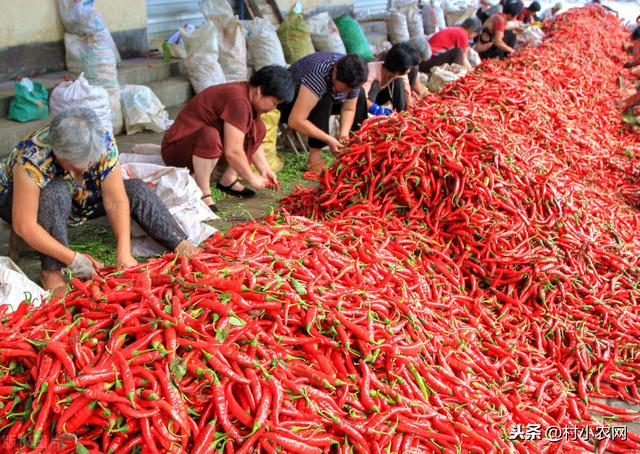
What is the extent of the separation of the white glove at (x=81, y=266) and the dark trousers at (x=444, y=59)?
6.48 metres

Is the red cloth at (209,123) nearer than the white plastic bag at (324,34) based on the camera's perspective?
Yes

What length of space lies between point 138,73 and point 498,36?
6295mm

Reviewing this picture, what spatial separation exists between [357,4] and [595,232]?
9633 millimetres

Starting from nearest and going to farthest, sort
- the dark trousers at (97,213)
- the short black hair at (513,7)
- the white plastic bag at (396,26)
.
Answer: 1. the dark trousers at (97,213)
2. the white plastic bag at (396,26)
3. the short black hair at (513,7)

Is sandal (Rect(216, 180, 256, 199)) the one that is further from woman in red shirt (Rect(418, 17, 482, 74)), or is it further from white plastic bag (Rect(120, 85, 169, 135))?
woman in red shirt (Rect(418, 17, 482, 74))

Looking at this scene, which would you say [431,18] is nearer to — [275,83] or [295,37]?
[295,37]

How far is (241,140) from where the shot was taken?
4.12 meters

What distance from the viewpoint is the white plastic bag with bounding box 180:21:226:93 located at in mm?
5902

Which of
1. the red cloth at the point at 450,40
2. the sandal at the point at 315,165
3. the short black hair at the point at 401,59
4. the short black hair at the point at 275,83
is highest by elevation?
the short black hair at the point at 275,83

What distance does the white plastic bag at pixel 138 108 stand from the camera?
541cm

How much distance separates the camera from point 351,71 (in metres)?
4.49

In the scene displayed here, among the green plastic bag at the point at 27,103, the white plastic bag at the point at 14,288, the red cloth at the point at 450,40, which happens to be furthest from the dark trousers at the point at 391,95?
the white plastic bag at the point at 14,288

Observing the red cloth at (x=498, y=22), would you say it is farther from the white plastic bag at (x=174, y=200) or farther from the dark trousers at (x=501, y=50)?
the white plastic bag at (x=174, y=200)

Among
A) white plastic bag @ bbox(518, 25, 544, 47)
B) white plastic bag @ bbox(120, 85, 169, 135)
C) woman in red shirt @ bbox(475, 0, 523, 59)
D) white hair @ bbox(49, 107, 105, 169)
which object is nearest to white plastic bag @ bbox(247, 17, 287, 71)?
white plastic bag @ bbox(120, 85, 169, 135)
